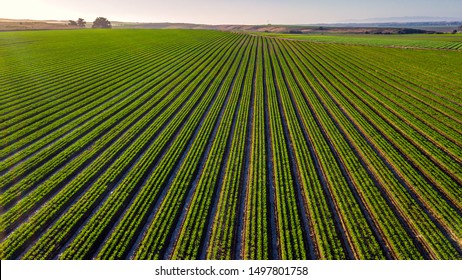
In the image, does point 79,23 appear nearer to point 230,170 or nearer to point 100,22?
point 100,22

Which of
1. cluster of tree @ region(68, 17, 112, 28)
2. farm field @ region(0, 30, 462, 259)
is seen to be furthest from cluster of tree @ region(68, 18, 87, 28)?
farm field @ region(0, 30, 462, 259)

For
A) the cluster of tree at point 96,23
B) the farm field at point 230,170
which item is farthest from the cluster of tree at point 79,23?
the farm field at point 230,170

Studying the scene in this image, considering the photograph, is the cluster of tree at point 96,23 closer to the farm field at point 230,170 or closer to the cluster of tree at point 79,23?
the cluster of tree at point 79,23

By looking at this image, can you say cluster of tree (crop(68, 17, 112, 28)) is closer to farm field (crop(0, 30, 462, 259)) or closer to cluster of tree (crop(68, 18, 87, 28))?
cluster of tree (crop(68, 18, 87, 28))

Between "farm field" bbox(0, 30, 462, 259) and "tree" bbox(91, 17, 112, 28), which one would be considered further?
"tree" bbox(91, 17, 112, 28)

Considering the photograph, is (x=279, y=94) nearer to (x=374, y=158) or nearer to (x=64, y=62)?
(x=374, y=158)

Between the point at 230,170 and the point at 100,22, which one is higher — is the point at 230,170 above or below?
above

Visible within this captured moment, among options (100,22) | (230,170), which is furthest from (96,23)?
(230,170)

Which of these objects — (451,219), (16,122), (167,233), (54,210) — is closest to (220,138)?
(167,233)
